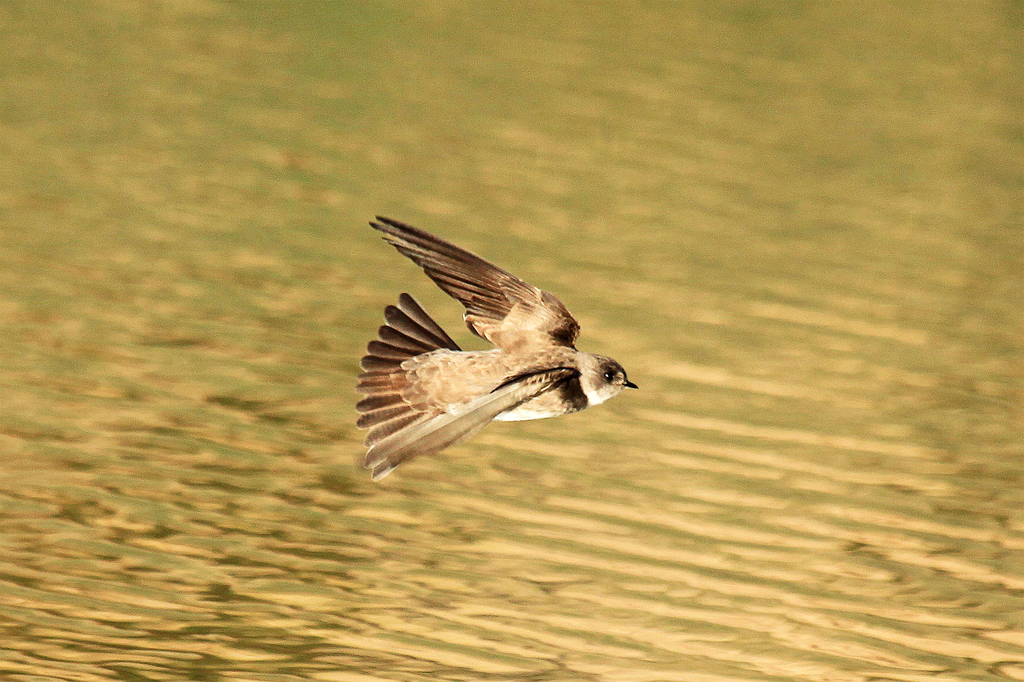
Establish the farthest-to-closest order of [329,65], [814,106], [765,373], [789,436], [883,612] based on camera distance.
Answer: [814,106] → [329,65] → [765,373] → [789,436] → [883,612]

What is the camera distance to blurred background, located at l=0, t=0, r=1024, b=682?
7.09 m

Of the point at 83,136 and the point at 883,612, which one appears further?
the point at 83,136

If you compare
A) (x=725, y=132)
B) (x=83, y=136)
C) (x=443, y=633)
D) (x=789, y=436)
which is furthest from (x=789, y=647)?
(x=725, y=132)

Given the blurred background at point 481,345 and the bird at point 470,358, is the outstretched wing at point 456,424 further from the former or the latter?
the blurred background at point 481,345

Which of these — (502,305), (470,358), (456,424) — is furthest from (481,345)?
(456,424)

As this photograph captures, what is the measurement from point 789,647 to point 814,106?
13205mm

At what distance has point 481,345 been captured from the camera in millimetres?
10781

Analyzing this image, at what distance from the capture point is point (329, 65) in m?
17.5

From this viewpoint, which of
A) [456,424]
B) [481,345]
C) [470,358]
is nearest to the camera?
[456,424]

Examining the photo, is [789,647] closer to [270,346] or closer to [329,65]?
[270,346]

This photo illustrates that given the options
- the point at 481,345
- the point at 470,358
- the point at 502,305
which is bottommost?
the point at 470,358

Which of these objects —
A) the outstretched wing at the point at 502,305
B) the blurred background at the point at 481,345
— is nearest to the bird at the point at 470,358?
the outstretched wing at the point at 502,305

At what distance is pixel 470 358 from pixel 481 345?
5.01 metres

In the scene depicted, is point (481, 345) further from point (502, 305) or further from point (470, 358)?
point (470, 358)
